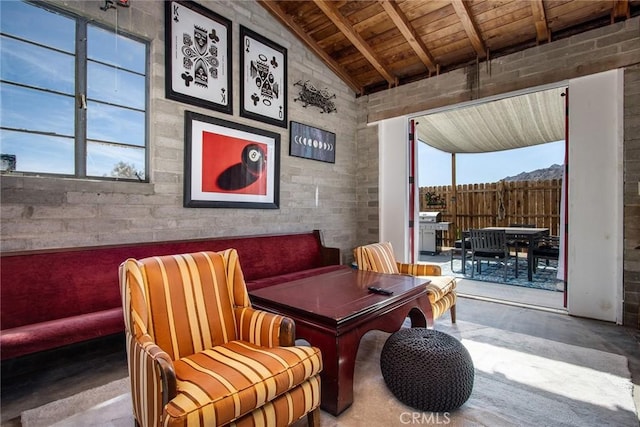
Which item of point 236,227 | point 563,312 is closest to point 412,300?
point 236,227

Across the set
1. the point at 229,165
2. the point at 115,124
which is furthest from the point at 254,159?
the point at 115,124

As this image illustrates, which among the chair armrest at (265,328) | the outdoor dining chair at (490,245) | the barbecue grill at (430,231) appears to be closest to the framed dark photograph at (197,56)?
the chair armrest at (265,328)

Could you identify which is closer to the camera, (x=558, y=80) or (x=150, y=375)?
(x=150, y=375)

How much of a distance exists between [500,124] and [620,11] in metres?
2.78

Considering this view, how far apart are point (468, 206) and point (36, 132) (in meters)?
8.41

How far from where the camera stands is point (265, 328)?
1693 millimetres

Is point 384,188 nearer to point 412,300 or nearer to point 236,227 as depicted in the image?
point 236,227

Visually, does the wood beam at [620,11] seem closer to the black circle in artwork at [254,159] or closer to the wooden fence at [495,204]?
the black circle in artwork at [254,159]

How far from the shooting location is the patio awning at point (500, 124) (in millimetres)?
4992

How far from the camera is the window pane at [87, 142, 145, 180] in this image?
2.62m

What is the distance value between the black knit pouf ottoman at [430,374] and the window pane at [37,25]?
131 inches

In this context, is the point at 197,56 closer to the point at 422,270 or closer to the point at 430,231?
the point at 422,270

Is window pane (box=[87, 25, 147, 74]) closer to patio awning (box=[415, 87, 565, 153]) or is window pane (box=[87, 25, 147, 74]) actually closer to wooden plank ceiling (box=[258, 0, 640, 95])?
wooden plank ceiling (box=[258, 0, 640, 95])

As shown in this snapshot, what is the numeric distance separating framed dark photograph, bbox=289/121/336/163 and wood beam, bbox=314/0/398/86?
1.14m
